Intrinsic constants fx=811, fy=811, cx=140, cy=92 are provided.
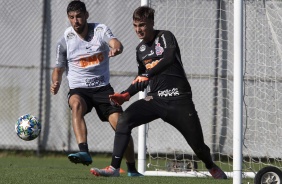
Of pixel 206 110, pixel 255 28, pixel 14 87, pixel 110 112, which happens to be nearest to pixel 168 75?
pixel 110 112

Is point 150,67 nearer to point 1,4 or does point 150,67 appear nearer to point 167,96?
point 167,96

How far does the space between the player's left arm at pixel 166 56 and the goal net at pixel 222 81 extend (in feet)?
3.19

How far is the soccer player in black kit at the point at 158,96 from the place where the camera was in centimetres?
762

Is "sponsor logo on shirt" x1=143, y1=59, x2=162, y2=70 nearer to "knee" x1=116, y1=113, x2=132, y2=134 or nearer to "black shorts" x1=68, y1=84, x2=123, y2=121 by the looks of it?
"knee" x1=116, y1=113, x2=132, y2=134

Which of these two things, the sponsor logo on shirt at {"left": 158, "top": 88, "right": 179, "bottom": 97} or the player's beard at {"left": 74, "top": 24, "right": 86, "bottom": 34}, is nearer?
the sponsor logo on shirt at {"left": 158, "top": 88, "right": 179, "bottom": 97}

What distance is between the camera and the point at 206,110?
13609 mm

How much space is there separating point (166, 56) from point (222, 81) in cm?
629

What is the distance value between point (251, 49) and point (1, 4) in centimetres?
567

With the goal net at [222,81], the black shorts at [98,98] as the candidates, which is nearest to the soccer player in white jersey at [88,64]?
the black shorts at [98,98]

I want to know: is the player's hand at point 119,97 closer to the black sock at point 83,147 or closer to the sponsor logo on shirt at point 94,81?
the black sock at point 83,147

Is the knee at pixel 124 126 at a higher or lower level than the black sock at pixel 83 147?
Result: higher

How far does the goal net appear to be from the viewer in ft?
32.7

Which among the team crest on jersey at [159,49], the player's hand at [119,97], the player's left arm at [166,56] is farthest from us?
the team crest on jersey at [159,49]

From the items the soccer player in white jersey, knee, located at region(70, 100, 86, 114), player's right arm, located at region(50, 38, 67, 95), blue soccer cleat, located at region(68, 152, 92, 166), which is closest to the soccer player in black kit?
blue soccer cleat, located at region(68, 152, 92, 166)
